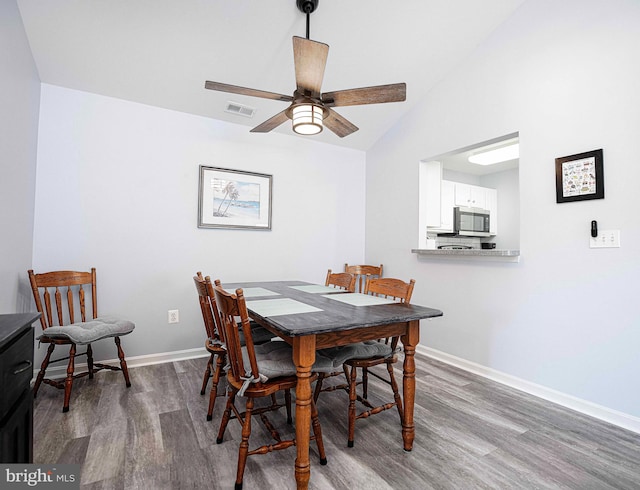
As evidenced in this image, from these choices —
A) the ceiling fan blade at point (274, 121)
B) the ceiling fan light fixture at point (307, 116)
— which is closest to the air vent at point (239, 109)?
the ceiling fan blade at point (274, 121)

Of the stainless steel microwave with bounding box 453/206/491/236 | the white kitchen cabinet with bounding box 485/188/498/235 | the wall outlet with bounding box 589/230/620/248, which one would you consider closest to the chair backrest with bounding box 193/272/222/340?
the wall outlet with bounding box 589/230/620/248

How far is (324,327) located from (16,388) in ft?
3.53

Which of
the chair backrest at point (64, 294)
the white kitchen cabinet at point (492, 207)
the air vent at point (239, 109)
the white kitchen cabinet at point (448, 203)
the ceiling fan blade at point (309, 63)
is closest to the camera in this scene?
the ceiling fan blade at point (309, 63)

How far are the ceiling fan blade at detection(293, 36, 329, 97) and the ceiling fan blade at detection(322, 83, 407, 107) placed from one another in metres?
0.10

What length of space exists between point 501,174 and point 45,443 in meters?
5.95

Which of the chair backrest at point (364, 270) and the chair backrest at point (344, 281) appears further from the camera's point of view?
the chair backrest at point (364, 270)

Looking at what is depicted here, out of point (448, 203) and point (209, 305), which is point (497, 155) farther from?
point (209, 305)

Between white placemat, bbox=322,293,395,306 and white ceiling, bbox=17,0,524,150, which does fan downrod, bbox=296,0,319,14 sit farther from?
white placemat, bbox=322,293,395,306

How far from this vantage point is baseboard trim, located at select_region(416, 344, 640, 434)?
2.02 metres

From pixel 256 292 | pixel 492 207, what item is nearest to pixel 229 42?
pixel 256 292

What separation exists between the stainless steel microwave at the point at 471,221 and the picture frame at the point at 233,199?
8.47ft

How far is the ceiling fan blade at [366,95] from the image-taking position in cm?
187

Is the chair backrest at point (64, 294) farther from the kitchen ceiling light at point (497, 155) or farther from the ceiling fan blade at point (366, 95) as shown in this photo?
the kitchen ceiling light at point (497, 155)

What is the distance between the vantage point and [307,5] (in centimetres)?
223
